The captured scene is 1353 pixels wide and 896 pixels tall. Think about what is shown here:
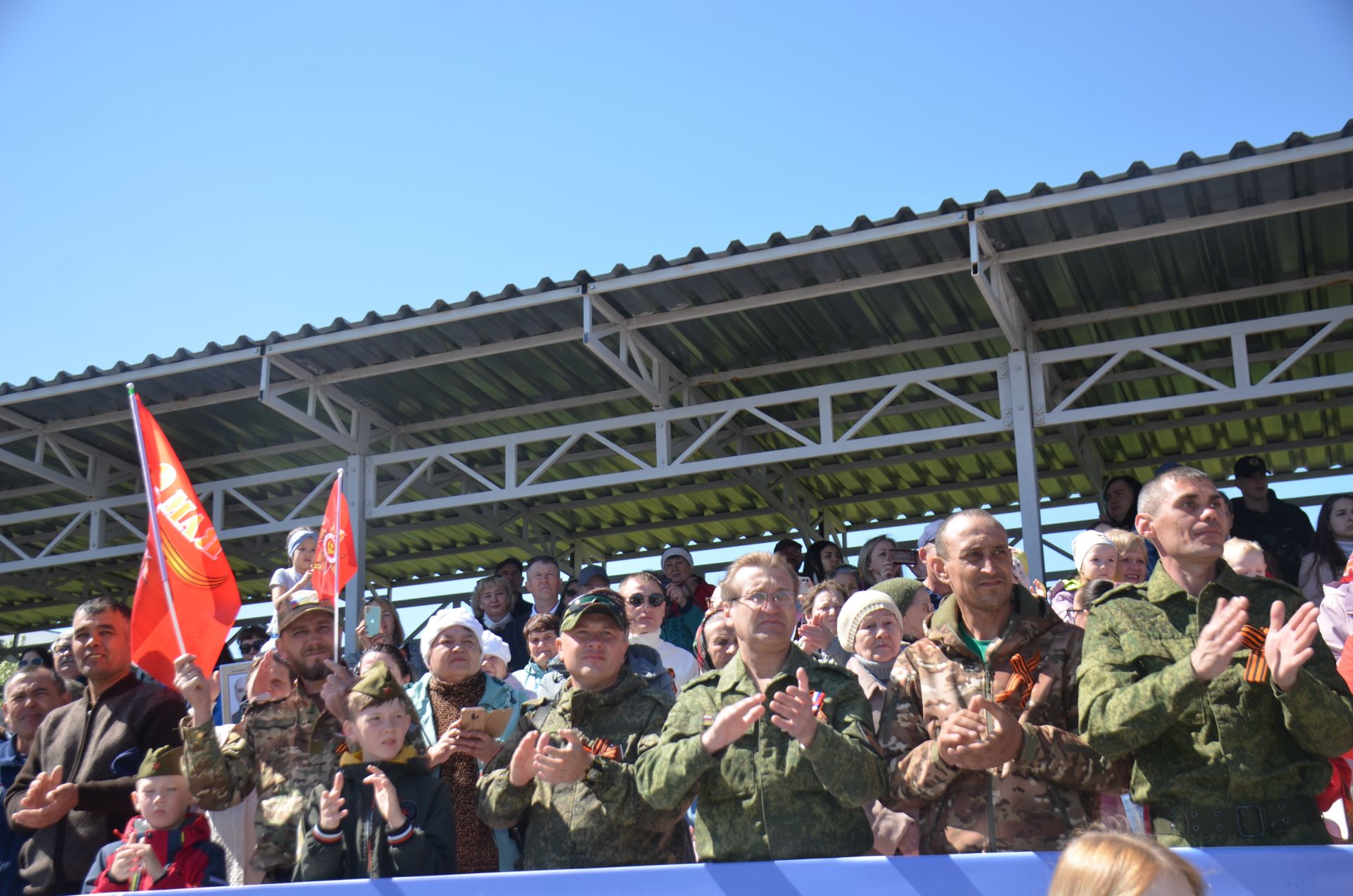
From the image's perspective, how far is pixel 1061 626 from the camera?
370 cm

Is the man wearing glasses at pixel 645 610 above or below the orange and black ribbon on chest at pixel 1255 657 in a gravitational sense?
above

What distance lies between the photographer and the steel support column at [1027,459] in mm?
8297

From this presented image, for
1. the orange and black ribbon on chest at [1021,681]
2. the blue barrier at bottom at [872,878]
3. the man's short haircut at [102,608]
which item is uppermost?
the man's short haircut at [102,608]

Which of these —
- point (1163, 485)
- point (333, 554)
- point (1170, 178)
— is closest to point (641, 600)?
point (333, 554)

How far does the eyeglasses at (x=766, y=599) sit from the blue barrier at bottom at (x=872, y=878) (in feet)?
2.56

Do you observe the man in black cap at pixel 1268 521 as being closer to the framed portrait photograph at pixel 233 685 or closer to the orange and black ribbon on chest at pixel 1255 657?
the orange and black ribbon on chest at pixel 1255 657

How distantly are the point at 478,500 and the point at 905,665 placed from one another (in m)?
6.82

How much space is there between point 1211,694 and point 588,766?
1745 mm

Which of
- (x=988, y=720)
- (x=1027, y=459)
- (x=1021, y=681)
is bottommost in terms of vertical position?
(x=988, y=720)

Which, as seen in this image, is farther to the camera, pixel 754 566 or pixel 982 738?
pixel 754 566

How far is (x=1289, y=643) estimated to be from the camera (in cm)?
295

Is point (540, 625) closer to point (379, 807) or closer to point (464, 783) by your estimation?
point (464, 783)

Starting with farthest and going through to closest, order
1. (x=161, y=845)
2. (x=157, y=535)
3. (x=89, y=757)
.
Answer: (x=157, y=535) → (x=89, y=757) → (x=161, y=845)

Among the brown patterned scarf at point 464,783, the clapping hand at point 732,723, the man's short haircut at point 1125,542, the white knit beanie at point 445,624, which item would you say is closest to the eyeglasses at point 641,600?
the white knit beanie at point 445,624
